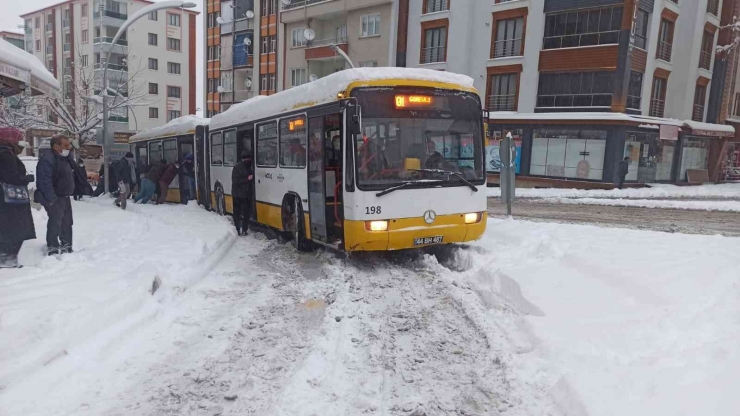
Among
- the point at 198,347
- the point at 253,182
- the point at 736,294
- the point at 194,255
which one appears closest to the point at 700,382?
the point at 736,294

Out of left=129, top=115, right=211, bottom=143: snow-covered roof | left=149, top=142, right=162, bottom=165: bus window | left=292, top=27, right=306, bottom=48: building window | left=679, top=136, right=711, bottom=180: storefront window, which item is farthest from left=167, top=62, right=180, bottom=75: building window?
left=679, top=136, right=711, bottom=180: storefront window

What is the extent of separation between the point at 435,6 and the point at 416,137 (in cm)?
2761

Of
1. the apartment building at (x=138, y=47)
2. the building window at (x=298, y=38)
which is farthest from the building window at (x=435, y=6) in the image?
the apartment building at (x=138, y=47)

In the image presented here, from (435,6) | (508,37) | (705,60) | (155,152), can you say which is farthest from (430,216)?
(705,60)

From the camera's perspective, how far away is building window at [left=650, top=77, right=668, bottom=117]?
2847 centimetres

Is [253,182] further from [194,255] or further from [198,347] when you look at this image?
[198,347]

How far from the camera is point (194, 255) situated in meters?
8.12

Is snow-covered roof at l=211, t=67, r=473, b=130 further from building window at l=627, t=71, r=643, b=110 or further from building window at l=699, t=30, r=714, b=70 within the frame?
building window at l=699, t=30, r=714, b=70

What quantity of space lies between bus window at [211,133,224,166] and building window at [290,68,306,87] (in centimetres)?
2744

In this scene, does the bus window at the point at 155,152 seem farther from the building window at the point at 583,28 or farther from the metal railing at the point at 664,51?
the metal railing at the point at 664,51

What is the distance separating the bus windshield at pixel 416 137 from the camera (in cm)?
752

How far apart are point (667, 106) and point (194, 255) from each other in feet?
99.1

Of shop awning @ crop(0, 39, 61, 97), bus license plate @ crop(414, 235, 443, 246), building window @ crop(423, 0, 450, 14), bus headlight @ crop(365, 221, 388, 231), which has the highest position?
building window @ crop(423, 0, 450, 14)

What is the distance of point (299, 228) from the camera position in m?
9.35
